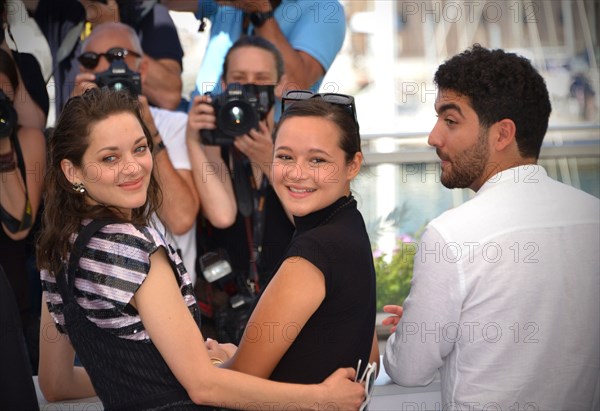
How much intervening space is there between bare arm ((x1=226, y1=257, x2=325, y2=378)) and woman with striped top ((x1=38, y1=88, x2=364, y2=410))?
0.05 m

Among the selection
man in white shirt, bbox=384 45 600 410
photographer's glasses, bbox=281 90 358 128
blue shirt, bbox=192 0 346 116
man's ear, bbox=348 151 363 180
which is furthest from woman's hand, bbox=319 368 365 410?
blue shirt, bbox=192 0 346 116

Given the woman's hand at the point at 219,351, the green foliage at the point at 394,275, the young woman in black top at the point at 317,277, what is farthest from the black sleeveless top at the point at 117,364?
the green foliage at the point at 394,275

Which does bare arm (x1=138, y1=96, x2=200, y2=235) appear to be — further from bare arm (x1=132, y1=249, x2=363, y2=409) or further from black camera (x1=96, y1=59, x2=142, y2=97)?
bare arm (x1=132, y1=249, x2=363, y2=409)

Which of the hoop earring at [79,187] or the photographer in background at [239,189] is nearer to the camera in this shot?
the hoop earring at [79,187]

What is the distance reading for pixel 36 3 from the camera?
3.27 meters

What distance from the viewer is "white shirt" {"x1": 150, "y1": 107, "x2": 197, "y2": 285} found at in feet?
9.86

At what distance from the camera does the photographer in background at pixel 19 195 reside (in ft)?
9.53

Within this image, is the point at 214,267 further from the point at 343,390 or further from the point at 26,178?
the point at 343,390

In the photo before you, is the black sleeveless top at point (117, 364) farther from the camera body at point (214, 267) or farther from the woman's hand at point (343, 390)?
the camera body at point (214, 267)

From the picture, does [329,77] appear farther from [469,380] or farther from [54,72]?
[469,380]

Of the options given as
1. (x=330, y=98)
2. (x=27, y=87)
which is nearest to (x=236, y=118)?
(x=27, y=87)

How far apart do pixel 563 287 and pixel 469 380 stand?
0.28m

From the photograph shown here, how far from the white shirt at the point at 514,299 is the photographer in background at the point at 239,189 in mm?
1206

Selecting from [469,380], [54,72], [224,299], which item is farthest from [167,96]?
[469,380]
